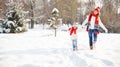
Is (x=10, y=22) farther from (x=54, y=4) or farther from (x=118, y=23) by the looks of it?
(x=54, y=4)

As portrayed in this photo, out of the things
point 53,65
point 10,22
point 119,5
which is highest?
point 119,5

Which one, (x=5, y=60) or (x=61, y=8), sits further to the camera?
(x=61, y=8)

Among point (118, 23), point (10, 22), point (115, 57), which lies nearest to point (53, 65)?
point (115, 57)

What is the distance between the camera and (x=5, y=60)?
27.5 feet

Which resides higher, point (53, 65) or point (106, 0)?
point (106, 0)

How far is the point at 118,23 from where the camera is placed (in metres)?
41.0

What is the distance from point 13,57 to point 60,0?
42.6 m

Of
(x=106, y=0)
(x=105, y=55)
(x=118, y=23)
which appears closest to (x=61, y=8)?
(x=106, y=0)

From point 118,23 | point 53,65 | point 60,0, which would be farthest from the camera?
point 60,0

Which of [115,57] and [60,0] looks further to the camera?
[60,0]

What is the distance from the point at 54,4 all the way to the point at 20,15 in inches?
1061

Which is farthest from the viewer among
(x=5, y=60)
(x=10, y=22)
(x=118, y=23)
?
(x=118, y=23)

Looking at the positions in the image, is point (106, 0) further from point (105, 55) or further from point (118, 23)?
point (105, 55)

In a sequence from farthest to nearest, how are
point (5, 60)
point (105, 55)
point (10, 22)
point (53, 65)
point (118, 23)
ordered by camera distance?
1. point (118, 23)
2. point (10, 22)
3. point (105, 55)
4. point (5, 60)
5. point (53, 65)
